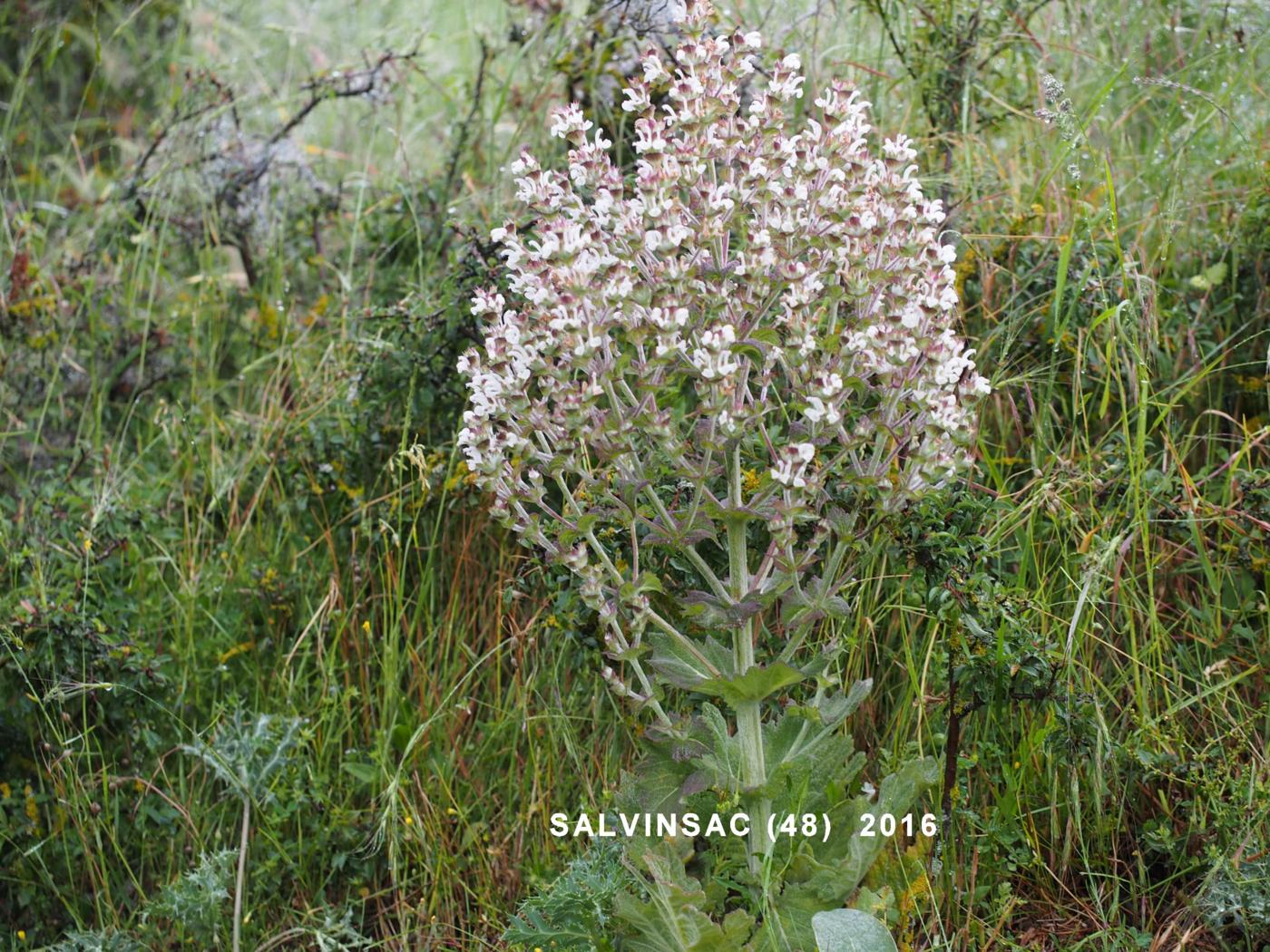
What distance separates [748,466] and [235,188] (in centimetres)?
229

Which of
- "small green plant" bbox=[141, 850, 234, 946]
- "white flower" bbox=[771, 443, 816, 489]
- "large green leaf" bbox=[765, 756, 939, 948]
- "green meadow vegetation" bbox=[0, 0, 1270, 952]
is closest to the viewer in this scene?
"white flower" bbox=[771, 443, 816, 489]

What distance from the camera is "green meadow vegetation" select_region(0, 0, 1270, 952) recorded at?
94.0 inches

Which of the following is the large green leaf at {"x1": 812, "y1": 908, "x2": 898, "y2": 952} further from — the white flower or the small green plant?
the small green plant

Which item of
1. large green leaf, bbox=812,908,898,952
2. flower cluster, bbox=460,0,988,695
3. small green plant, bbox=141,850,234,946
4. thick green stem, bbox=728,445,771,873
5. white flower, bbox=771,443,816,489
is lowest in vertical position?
small green plant, bbox=141,850,234,946

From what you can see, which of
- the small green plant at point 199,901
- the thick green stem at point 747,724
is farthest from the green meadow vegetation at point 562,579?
the thick green stem at point 747,724

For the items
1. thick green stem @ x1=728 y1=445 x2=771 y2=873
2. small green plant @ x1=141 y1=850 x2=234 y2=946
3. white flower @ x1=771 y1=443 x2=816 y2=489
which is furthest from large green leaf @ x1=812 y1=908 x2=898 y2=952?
small green plant @ x1=141 y1=850 x2=234 y2=946

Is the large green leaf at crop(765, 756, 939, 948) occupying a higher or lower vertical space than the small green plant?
higher

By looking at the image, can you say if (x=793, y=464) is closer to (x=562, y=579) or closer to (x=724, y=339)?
(x=724, y=339)

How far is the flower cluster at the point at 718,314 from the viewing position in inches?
77.5

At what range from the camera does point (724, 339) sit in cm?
192

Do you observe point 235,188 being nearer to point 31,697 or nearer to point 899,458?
point 31,697

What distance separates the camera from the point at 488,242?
3061 millimetres

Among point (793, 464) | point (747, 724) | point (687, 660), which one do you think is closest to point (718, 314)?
point (793, 464)

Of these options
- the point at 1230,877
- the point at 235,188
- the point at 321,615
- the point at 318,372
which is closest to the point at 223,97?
the point at 235,188
